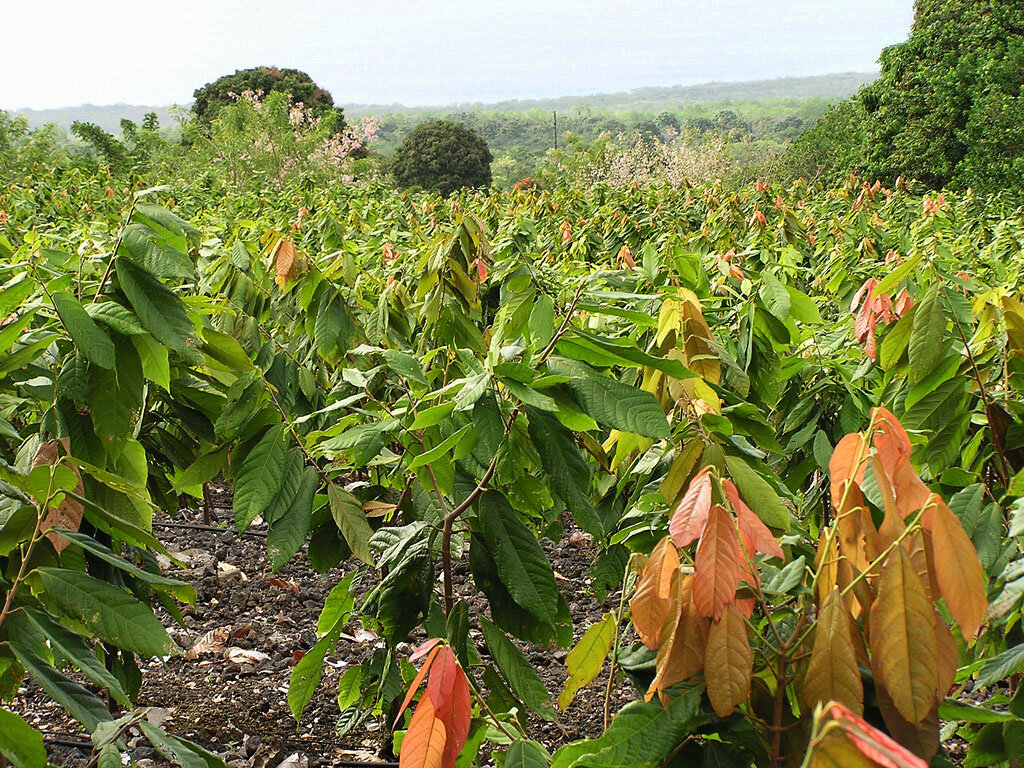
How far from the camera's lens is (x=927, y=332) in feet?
4.84

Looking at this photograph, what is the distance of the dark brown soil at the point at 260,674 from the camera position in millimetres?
2350

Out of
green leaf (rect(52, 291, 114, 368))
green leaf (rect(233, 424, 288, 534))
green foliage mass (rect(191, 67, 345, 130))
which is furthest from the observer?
green foliage mass (rect(191, 67, 345, 130))

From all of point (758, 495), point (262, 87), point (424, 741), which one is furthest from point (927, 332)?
point (262, 87)

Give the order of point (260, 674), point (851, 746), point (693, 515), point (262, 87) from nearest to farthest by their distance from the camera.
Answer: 1. point (851, 746)
2. point (693, 515)
3. point (260, 674)
4. point (262, 87)

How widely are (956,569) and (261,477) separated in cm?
114

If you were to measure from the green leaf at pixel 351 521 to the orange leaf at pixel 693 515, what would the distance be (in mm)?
867

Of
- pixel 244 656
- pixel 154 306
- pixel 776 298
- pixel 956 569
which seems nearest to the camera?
pixel 956 569

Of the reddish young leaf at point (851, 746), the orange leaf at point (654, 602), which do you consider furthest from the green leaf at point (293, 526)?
the reddish young leaf at point (851, 746)

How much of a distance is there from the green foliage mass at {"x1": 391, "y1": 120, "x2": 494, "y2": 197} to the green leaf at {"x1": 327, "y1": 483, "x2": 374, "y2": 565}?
22.6 m

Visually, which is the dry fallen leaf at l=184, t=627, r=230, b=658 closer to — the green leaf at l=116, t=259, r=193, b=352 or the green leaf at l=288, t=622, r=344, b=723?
the green leaf at l=288, t=622, r=344, b=723

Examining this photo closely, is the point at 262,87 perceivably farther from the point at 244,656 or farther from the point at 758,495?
the point at 758,495

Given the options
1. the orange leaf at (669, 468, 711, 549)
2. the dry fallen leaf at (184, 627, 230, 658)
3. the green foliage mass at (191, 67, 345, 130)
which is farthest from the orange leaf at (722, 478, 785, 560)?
the green foliage mass at (191, 67, 345, 130)

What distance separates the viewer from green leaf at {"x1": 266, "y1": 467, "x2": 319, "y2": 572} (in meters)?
1.46

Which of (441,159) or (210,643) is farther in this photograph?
(441,159)
